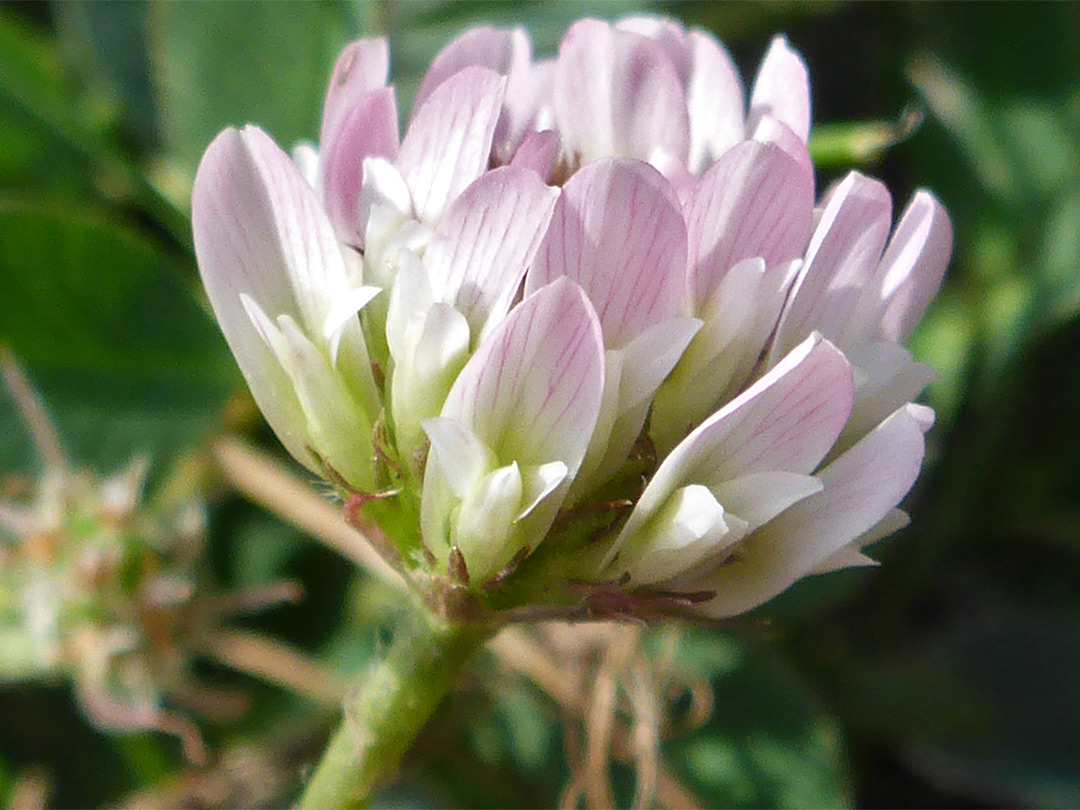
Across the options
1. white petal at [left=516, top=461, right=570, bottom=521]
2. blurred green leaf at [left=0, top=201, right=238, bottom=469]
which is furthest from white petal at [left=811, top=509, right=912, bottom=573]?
blurred green leaf at [left=0, top=201, right=238, bottom=469]

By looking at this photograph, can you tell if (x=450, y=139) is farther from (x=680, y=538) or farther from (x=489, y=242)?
(x=680, y=538)

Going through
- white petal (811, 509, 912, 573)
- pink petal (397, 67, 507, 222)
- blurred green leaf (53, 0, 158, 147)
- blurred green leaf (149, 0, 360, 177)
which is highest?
blurred green leaf (53, 0, 158, 147)

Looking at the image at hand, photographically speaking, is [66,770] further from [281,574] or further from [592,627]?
[592,627]

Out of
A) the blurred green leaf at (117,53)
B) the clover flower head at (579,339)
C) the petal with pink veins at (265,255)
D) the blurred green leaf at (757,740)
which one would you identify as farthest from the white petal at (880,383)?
the blurred green leaf at (117,53)

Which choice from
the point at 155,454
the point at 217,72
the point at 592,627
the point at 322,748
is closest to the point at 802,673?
the point at 592,627

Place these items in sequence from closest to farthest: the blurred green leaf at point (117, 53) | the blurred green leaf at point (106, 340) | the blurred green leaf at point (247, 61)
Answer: the blurred green leaf at point (106, 340), the blurred green leaf at point (247, 61), the blurred green leaf at point (117, 53)

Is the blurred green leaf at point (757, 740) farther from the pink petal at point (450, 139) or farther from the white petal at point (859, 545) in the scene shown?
the pink petal at point (450, 139)

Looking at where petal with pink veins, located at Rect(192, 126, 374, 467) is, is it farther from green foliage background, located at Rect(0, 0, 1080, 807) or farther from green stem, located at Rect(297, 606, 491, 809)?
green foliage background, located at Rect(0, 0, 1080, 807)

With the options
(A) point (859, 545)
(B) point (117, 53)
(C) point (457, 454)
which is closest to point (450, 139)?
(C) point (457, 454)
